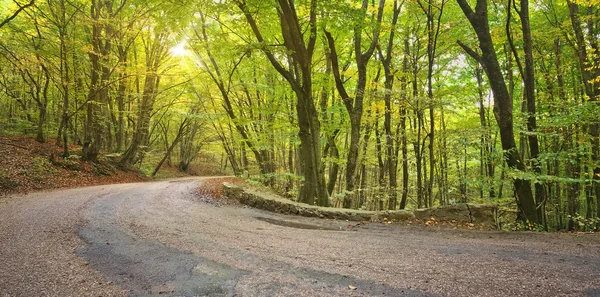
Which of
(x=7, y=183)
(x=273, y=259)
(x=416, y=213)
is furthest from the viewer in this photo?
(x=7, y=183)

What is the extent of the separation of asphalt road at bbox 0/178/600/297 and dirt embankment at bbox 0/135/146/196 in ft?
16.3

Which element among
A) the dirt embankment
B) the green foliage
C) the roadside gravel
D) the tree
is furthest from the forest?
the roadside gravel

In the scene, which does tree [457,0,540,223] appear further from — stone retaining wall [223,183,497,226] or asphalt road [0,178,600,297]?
asphalt road [0,178,600,297]

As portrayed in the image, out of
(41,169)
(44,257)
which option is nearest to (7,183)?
(41,169)

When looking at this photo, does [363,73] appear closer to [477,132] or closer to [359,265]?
[477,132]

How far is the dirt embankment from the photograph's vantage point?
1013cm

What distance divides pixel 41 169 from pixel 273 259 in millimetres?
12644

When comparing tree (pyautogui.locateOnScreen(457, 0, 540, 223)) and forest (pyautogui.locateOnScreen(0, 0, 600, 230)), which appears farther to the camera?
forest (pyautogui.locateOnScreen(0, 0, 600, 230))

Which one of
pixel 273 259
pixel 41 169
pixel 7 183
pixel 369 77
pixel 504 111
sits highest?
pixel 369 77

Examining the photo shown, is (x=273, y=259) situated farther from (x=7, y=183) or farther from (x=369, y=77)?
(x=369, y=77)

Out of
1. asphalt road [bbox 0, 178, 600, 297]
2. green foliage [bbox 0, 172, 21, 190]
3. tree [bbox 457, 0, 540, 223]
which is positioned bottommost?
asphalt road [bbox 0, 178, 600, 297]

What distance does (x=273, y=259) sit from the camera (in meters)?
3.90

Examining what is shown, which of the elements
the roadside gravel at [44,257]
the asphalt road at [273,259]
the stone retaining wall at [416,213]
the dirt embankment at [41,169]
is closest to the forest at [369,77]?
the stone retaining wall at [416,213]

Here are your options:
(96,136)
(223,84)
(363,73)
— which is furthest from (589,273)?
(96,136)
